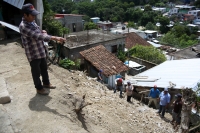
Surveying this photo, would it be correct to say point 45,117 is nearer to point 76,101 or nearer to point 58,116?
point 58,116

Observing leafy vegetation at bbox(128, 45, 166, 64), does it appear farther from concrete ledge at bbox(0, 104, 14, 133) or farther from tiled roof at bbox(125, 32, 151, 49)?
concrete ledge at bbox(0, 104, 14, 133)

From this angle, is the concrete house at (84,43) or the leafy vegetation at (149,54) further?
the leafy vegetation at (149,54)

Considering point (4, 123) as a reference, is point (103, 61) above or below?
below

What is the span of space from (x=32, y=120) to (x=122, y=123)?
11.0 feet

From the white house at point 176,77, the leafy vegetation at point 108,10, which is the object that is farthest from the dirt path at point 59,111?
the leafy vegetation at point 108,10

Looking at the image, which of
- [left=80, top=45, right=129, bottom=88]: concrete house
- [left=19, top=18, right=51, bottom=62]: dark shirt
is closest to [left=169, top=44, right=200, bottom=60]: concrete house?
[left=80, top=45, right=129, bottom=88]: concrete house

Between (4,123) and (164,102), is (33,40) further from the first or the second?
(164,102)

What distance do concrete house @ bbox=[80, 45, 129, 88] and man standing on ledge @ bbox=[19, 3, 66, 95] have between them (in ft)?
26.1

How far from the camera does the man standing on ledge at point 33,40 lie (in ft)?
11.3

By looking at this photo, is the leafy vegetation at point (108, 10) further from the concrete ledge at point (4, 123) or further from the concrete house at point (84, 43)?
the concrete ledge at point (4, 123)

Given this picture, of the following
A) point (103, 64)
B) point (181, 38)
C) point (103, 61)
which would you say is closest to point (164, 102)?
point (103, 64)

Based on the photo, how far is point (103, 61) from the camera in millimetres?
12703

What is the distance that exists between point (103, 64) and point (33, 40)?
353 inches

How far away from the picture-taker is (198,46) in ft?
63.8
